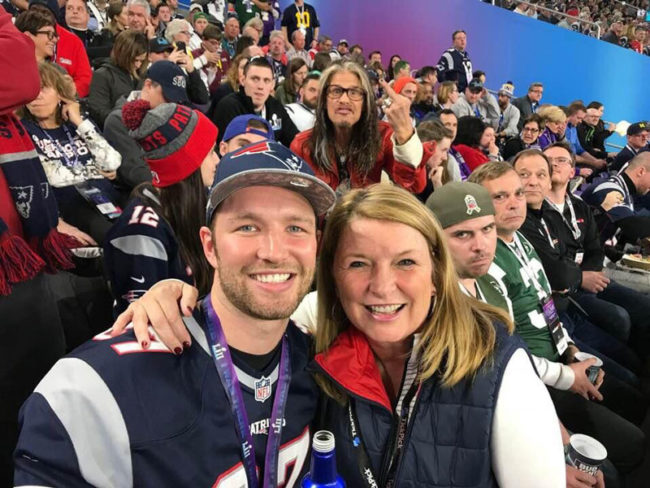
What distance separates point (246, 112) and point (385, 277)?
3085 mm

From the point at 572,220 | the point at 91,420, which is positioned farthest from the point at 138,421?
the point at 572,220

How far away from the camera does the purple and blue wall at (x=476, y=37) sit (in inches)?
487

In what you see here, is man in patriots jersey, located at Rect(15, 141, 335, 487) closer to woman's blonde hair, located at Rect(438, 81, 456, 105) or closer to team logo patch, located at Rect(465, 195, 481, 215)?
team logo patch, located at Rect(465, 195, 481, 215)

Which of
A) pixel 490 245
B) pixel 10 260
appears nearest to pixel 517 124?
pixel 490 245

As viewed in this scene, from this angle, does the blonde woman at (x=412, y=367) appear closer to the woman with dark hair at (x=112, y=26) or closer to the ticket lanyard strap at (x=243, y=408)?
the ticket lanyard strap at (x=243, y=408)

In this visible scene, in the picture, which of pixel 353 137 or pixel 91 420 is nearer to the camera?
pixel 91 420

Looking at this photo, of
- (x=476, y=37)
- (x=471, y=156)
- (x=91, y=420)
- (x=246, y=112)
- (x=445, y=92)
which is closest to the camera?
(x=91, y=420)

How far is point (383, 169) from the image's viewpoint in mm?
3014

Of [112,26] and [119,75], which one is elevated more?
[112,26]

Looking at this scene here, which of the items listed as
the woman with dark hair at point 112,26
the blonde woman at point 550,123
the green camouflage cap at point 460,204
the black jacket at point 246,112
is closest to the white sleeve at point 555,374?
the green camouflage cap at point 460,204

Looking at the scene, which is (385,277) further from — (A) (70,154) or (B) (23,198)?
(A) (70,154)

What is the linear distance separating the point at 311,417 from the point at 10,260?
0.98 meters

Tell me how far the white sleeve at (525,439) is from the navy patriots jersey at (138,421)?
1.76 feet

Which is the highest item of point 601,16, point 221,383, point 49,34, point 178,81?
point 601,16
